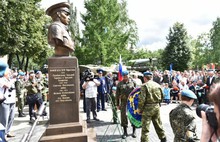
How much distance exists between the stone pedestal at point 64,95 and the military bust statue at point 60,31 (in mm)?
316

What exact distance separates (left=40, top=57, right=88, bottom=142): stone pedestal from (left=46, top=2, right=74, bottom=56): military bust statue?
316 millimetres

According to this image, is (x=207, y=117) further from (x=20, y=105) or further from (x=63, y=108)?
(x=20, y=105)

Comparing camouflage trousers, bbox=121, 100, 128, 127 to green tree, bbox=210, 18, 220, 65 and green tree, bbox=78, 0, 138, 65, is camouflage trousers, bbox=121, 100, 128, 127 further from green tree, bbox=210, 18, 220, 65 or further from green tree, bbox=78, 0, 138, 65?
green tree, bbox=210, 18, 220, 65

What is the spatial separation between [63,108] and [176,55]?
34794mm

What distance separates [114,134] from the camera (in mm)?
7008

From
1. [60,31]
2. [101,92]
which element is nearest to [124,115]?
[60,31]

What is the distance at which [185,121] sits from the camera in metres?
3.69

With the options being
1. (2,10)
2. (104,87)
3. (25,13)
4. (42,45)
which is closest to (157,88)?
(104,87)

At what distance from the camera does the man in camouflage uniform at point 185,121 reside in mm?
3553

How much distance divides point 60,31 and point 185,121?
11.0ft

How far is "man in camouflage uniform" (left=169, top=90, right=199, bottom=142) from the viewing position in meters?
3.55

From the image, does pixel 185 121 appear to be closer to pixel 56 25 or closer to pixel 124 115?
pixel 124 115

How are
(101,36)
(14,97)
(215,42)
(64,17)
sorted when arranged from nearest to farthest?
(64,17)
(14,97)
(101,36)
(215,42)

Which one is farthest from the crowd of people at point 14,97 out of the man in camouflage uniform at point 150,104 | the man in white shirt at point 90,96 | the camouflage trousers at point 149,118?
the camouflage trousers at point 149,118
